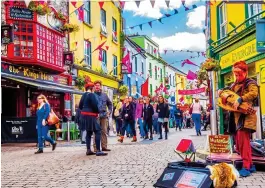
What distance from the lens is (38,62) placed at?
56.1ft

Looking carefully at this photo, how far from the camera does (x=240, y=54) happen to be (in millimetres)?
13562

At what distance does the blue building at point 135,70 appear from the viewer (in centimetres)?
3475

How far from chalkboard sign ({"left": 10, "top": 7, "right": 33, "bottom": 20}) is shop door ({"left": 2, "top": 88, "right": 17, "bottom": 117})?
3.13m

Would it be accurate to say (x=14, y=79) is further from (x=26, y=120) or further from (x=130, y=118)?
(x=130, y=118)

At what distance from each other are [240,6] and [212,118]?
556cm

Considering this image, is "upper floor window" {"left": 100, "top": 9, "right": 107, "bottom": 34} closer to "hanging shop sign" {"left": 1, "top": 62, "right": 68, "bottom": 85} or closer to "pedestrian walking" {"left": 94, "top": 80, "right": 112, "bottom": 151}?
"hanging shop sign" {"left": 1, "top": 62, "right": 68, "bottom": 85}

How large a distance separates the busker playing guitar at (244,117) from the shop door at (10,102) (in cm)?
1281

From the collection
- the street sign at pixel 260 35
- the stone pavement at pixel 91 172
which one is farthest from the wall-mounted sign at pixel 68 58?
the street sign at pixel 260 35

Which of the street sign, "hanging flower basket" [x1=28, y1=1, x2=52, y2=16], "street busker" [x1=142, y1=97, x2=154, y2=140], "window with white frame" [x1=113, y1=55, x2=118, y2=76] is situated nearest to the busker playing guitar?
the street sign

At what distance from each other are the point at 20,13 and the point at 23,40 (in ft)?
3.72

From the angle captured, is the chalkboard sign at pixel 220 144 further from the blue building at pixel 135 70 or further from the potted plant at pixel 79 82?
the blue building at pixel 135 70

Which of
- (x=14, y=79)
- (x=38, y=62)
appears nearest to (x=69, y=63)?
(x=38, y=62)

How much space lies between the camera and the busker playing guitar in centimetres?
603

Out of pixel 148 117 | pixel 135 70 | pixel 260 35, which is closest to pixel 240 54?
pixel 148 117
